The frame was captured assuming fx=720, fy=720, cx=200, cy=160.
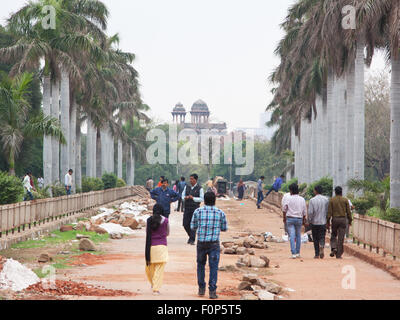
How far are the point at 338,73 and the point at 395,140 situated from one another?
9.14 metres

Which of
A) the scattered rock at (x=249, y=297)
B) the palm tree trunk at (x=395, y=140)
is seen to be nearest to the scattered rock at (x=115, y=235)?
the palm tree trunk at (x=395, y=140)

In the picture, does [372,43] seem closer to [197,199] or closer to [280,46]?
[197,199]

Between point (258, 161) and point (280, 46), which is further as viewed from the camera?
point (258, 161)

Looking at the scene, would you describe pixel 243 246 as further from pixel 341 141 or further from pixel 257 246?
pixel 341 141

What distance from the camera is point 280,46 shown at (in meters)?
45.0

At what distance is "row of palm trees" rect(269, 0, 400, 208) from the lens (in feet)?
75.3

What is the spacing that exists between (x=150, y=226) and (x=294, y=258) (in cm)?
707

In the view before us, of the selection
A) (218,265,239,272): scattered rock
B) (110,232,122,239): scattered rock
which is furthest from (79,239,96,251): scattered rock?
(110,232,122,239): scattered rock

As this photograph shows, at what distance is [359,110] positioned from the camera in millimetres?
29031

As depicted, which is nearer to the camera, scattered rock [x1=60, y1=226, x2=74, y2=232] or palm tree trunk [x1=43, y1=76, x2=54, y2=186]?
scattered rock [x1=60, y1=226, x2=74, y2=232]

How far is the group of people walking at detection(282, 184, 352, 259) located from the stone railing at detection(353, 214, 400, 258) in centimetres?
67

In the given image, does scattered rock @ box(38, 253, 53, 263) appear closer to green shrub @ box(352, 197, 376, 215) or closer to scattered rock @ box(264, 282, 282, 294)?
scattered rock @ box(264, 282, 282, 294)

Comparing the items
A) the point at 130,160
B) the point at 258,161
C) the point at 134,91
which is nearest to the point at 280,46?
the point at 134,91

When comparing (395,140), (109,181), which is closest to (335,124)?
(395,140)
